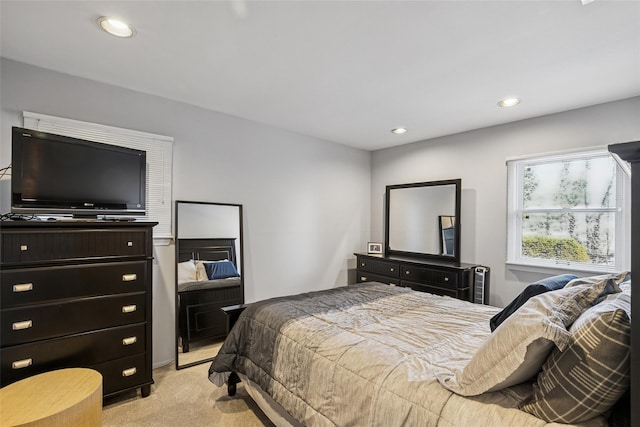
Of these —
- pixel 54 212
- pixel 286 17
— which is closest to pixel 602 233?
pixel 286 17

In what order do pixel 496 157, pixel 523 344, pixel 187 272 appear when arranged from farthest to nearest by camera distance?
pixel 496 157
pixel 187 272
pixel 523 344

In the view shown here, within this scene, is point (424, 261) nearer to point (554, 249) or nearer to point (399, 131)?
point (554, 249)

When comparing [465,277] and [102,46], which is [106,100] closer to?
[102,46]

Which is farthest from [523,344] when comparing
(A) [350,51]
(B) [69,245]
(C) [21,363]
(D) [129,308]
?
(C) [21,363]

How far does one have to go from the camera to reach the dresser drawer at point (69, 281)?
1.90m

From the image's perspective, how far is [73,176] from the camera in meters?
2.30

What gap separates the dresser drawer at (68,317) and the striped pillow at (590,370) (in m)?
2.47

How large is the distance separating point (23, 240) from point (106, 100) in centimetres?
136

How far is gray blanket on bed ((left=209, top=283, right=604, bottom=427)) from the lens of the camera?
46.2 inches

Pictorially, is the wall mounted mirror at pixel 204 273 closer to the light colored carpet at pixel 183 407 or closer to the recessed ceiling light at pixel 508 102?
the light colored carpet at pixel 183 407

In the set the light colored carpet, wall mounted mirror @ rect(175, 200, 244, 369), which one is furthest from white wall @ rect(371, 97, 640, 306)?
the light colored carpet

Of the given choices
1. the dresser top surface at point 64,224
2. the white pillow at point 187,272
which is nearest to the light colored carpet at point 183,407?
the white pillow at point 187,272

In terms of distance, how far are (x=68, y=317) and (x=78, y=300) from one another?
0.37ft

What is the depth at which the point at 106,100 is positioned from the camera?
2688mm
